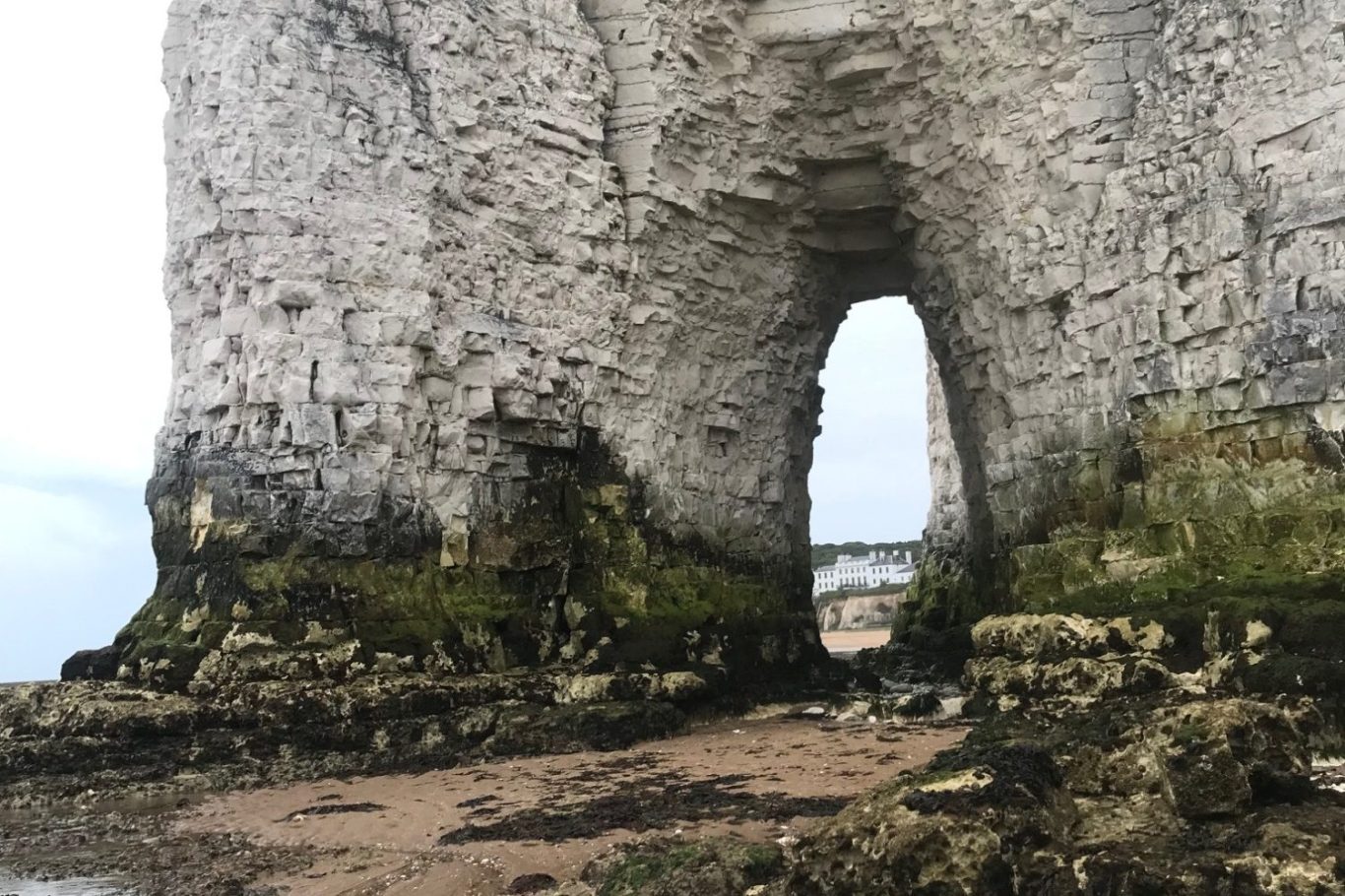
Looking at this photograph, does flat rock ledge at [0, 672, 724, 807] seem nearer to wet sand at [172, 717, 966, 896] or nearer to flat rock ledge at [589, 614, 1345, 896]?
wet sand at [172, 717, 966, 896]

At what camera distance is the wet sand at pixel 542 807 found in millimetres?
7699

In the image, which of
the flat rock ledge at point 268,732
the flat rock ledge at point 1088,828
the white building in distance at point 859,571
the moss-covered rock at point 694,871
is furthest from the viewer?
the white building in distance at point 859,571

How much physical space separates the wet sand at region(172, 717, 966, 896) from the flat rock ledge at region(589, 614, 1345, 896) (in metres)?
0.93

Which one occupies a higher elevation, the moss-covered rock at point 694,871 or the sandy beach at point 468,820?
the moss-covered rock at point 694,871

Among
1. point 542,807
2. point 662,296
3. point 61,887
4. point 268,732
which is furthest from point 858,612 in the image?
point 61,887

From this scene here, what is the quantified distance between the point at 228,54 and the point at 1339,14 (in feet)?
43.5

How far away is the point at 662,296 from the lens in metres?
17.2

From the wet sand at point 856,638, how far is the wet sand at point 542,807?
23.5 meters

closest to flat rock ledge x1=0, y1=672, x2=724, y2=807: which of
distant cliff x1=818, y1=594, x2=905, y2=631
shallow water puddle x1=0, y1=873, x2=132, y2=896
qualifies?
shallow water puddle x1=0, y1=873, x2=132, y2=896

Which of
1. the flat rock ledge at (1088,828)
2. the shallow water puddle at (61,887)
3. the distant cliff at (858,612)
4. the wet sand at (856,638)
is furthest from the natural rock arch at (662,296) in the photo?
the distant cliff at (858,612)

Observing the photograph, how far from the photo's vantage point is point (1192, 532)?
13.4 metres

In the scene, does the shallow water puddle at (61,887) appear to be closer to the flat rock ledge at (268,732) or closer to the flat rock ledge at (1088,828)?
the flat rock ledge at (268,732)

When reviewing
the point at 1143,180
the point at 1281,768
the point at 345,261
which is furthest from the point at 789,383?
the point at 1281,768

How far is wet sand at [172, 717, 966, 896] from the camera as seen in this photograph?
7.70 meters
